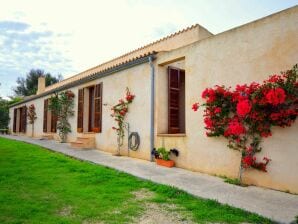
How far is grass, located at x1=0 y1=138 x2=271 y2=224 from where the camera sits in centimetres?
384

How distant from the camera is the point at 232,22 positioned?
37.0 feet

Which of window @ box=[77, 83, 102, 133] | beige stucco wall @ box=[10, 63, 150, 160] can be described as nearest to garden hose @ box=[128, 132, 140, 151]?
beige stucco wall @ box=[10, 63, 150, 160]

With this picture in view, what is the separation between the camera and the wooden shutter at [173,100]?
8.66m

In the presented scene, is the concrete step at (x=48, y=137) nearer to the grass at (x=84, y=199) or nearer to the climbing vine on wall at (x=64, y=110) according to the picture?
the climbing vine on wall at (x=64, y=110)

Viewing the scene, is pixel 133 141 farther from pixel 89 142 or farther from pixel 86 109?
pixel 86 109

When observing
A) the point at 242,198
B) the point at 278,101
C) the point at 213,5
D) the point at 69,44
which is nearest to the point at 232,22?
the point at 213,5

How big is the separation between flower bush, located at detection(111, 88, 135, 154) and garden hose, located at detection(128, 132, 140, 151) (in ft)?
1.89

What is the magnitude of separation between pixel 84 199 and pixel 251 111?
361cm

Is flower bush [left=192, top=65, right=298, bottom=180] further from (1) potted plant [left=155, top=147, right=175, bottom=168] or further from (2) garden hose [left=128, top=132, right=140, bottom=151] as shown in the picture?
(2) garden hose [left=128, top=132, right=140, bottom=151]

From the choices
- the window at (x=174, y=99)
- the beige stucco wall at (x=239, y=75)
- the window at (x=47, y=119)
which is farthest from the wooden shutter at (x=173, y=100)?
the window at (x=47, y=119)

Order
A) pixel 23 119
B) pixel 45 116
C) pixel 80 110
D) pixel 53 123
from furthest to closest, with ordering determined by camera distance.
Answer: pixel 23 119 → pixel 45 116 → pixel 53 123 → pixel 80 110

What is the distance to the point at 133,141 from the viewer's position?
373 inches

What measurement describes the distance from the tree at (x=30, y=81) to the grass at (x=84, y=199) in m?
39.6

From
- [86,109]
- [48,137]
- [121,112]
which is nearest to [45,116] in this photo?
[48,137]
